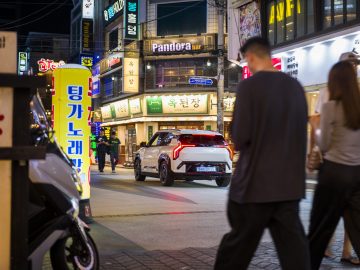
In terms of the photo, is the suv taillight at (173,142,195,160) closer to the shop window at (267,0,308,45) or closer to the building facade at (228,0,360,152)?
the building facade at (228,0,360,152)

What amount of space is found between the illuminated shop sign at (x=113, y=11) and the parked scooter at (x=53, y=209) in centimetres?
3309

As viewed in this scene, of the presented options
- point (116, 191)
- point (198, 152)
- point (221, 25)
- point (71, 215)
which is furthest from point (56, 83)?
point (221, 25)

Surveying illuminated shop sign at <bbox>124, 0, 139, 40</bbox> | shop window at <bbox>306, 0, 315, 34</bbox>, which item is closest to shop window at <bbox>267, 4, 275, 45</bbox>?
shop window at <bbox>306, 0, 315, 34</bbox>

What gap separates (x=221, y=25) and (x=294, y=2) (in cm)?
848

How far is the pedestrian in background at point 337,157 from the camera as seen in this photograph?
4379 millimetres

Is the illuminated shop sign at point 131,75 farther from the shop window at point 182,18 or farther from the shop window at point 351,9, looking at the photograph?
the shop window at point 351,9

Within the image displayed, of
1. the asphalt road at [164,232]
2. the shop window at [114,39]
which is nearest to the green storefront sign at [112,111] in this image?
the shop window at [114,39]

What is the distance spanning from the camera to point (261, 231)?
12.0 ft

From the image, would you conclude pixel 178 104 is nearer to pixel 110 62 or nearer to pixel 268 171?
pixel 110 62

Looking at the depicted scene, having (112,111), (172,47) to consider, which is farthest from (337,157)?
(112,111)

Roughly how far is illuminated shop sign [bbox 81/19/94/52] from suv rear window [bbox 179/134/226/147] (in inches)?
1022

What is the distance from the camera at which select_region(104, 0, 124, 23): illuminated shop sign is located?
3702cm

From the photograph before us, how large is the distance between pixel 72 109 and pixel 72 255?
3987 millimetres

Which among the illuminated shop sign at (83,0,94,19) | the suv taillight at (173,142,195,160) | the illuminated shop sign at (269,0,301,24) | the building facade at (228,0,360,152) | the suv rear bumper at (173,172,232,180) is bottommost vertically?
the suv rear bumper at (173,172,232,180)
